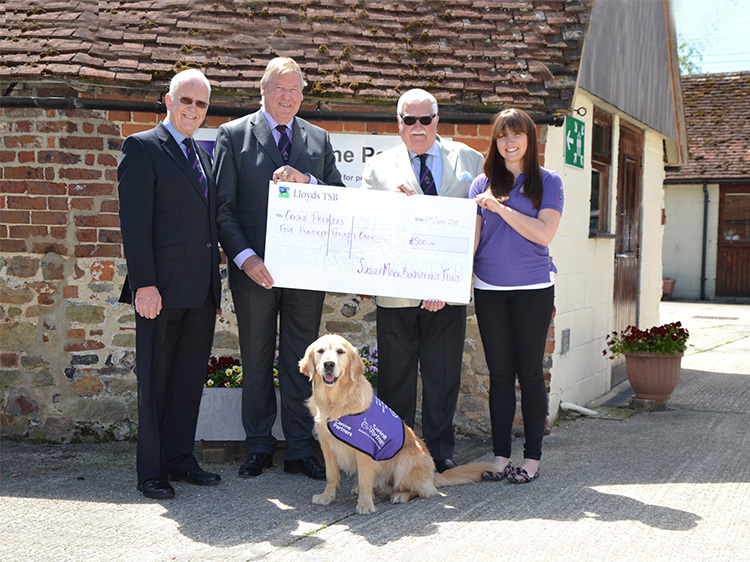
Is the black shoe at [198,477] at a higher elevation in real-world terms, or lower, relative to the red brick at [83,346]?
lower

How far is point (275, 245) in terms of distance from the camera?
4859 millimetres

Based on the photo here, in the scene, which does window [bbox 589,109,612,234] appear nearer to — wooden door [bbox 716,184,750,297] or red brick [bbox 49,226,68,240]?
red brick [bbox 49,226,68,240]

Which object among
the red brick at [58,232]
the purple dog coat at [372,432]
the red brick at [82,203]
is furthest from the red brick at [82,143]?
the purple dog coat at [372,432]

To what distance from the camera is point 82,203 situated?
6.16 metres

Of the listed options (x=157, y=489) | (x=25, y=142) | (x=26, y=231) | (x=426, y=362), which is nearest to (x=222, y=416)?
(x=157, y=489)

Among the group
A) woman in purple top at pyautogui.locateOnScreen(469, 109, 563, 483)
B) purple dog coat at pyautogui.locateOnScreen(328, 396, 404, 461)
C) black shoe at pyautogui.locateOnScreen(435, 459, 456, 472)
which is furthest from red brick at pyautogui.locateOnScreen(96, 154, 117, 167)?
black shoe at pyautogui.locateOnScreen(435, 459, 456, 472)

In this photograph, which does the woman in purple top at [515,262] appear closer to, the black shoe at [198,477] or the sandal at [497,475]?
the sandal at [497,475]

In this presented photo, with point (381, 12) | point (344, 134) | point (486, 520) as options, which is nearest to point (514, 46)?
point (381, 12)

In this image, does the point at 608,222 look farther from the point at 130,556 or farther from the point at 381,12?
the point at 130,556

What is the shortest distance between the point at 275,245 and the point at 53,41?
9.23ft

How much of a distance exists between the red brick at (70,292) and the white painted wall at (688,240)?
19.8 meters

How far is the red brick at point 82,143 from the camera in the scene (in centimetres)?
613

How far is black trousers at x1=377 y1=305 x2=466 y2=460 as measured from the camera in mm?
5012

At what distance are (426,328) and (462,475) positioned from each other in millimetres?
930
